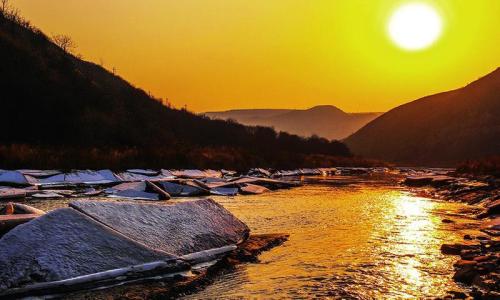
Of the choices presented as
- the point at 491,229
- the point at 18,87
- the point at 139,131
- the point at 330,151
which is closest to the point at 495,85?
the point at 330,151

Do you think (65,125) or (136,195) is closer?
(136,195)

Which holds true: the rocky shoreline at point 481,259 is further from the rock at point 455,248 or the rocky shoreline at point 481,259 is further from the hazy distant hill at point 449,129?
the hazy distant hill at point 449,129

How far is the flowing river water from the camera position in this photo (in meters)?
7.23

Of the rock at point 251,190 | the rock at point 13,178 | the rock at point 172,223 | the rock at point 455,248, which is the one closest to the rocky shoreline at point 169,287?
the rock at point 172,223

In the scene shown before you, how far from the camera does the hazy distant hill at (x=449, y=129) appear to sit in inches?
5714

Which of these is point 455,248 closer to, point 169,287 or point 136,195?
point 169,287

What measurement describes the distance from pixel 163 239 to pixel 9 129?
36.1 metres

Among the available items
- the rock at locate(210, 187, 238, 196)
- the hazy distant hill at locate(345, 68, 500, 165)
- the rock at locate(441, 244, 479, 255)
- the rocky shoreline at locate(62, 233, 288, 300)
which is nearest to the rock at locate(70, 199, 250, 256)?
the rocky shoreline at locate(62, 233, 288, 300)

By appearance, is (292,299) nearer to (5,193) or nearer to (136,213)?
(136,213)

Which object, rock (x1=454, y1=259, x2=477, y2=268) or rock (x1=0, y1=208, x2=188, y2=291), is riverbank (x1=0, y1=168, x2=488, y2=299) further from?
rock (x1=0, y1=208, x2=188, y2=291)

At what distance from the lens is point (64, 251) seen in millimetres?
6820

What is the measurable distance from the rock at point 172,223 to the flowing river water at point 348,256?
1.02m

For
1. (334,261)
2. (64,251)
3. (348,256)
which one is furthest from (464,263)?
(64,251)

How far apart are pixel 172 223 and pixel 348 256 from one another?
3623 mm
